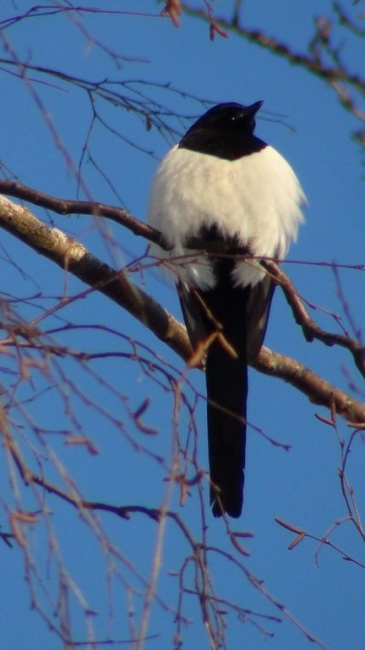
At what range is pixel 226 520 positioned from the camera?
2.14 metres

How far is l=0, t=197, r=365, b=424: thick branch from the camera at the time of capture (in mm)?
3201

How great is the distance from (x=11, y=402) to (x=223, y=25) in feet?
2.63

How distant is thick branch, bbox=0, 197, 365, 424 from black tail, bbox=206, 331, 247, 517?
0.35 feet

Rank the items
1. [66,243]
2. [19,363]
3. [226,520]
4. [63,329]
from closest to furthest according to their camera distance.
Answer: [19,363], [63,329], [226,520], [66,243]

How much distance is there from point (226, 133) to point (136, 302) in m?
1.36

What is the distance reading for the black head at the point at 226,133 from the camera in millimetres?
3967

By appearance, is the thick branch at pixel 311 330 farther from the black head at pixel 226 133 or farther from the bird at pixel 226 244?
the black head at pixel 226 133

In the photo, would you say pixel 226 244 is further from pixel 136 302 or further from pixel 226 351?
pixel 136 302

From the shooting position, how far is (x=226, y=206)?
3.72m

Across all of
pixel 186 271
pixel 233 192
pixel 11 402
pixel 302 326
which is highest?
pixel 233 192

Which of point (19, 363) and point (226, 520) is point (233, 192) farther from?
point (19, 363)

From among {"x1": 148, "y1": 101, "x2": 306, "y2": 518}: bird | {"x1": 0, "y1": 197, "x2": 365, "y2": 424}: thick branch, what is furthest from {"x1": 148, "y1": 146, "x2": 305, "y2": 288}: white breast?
{"x1": 0, "y1": 197, "x2": 365, "y2": 424}: thick branch

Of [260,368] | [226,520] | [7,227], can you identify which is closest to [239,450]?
[260,368]

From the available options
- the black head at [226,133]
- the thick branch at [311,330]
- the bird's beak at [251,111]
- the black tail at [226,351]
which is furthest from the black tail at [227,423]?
the bird's beak at [251,111]
